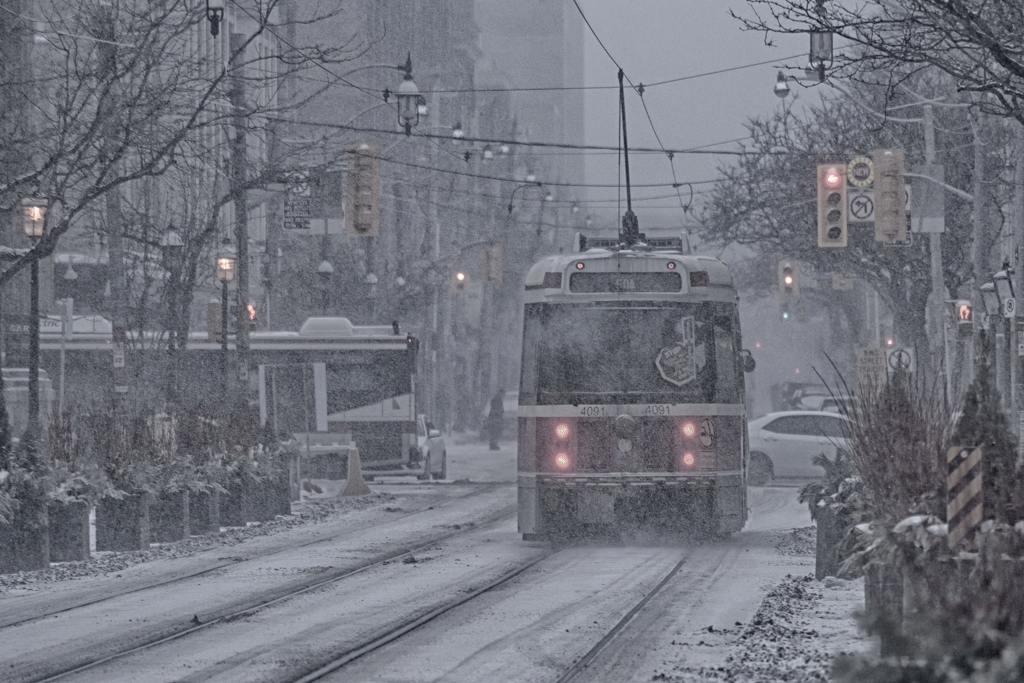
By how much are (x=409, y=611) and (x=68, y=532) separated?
5.99m

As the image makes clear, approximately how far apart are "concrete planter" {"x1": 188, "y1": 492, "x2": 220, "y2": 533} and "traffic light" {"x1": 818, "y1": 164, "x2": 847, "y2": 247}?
13754mm

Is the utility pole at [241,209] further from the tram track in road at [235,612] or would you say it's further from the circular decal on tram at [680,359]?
the circular decal on tram at [680,359]

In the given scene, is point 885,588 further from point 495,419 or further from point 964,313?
point 495,419

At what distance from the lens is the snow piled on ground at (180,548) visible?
16609mm

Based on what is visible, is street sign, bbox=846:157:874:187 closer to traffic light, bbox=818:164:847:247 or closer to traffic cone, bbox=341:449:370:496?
traffic light, bbox=818:164:847:247

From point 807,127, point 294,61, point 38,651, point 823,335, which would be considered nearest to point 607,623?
point 38,651

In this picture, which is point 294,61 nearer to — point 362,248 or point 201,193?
point 201,193

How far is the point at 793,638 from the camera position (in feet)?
37.3

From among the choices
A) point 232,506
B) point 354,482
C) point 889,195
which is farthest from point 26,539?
point 889,195

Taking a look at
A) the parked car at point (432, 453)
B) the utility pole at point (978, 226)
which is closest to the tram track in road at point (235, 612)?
the parked car at point (432, 453)

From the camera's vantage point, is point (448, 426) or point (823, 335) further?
point (823, 335)

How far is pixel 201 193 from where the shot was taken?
36.6 meters

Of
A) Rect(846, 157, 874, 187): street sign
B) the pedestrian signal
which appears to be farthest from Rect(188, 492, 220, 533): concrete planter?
the pedestrian signal

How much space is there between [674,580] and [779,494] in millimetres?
14902
